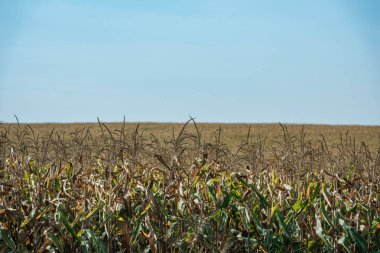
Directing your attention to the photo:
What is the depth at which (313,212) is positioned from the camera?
5.22 metres

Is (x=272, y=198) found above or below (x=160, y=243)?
above

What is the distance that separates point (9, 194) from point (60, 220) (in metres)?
0.96

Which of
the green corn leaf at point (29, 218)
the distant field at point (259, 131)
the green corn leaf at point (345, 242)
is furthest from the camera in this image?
the distant field at point (259, 131)

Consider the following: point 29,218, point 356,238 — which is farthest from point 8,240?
point 356,238

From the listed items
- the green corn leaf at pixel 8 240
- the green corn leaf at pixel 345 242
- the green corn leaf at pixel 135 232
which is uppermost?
the green corn leaf at pixel 345 242

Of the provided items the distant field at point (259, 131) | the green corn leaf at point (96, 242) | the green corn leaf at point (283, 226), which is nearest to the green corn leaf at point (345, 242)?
the green corn leaf at point (283, 226)

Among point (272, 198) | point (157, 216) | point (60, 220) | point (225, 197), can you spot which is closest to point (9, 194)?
point (60, 220)

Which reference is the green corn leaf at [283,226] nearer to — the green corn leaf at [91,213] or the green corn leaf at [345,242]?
the green corn leaf at [345,242]

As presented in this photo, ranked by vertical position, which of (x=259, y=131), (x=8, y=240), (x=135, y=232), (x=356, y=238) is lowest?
(x=8, y=240)

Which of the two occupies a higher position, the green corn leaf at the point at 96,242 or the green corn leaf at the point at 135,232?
the green corn leaf at the point at 135,232

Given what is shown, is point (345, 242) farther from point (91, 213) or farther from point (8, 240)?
point (8, 240)

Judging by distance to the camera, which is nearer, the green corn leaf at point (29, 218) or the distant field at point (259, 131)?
the green corn leaf at point (29, 218)

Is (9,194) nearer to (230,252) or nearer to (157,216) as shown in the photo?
(157,216)

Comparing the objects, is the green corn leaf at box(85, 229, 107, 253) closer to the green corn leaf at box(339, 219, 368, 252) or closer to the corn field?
the corn field
